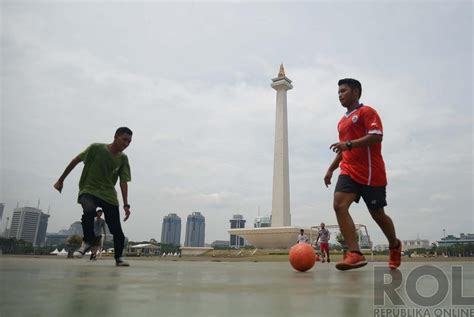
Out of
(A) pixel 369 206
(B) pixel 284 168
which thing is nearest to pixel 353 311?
(A) pixel 369 206

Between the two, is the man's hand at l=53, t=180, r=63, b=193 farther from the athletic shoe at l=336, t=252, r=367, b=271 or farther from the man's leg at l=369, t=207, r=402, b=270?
the man's leg at l=369, t=207, r=402, b=270

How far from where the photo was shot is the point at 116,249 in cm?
621

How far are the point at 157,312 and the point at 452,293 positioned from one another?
194 cm

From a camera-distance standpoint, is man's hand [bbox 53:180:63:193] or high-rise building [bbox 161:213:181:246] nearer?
man's hand [bbox 53:180:63:193]

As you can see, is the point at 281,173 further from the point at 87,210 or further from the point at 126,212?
the point at 87,210

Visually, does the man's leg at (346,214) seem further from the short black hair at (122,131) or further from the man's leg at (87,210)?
the man's leg at (87,210)

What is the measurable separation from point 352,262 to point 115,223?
3.72 m

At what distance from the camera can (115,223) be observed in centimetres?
596

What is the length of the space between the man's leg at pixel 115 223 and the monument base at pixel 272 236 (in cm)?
4705

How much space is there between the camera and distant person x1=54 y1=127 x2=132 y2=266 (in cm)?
569

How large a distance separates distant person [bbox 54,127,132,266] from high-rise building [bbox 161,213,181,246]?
186 metres

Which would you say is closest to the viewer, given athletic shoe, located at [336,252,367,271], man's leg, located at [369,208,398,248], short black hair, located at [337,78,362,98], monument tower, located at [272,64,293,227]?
athletic shoe, located at [336,252,367,271]

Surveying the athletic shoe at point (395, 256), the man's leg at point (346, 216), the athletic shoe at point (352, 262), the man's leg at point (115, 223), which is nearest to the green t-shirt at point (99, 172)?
the man's leg at point (115, 223)

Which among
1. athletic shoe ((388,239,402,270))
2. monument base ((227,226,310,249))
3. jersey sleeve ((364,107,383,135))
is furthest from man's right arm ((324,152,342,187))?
monument base ((227,226,310,249))
